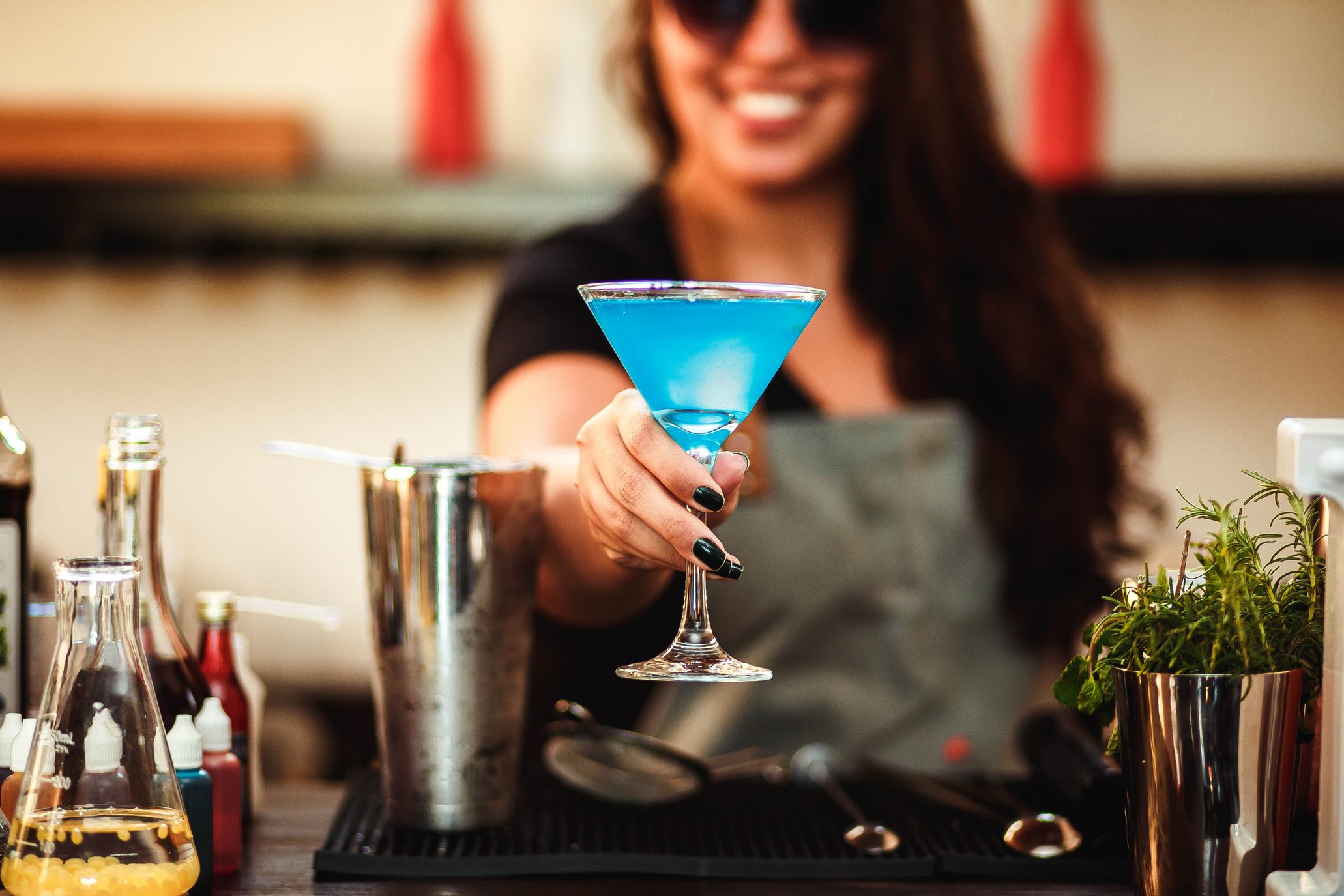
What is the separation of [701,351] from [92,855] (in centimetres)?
49

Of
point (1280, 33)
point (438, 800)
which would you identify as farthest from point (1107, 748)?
point (1280, 33)

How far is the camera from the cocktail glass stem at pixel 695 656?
84 centimetres

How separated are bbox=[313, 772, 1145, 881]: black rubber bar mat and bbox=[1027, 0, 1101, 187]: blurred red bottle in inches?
76.6

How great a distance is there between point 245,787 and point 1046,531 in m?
1.22

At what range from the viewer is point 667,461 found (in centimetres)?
87

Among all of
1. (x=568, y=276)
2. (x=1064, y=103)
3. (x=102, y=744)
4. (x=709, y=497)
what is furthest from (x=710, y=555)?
(x=1064, y=103)

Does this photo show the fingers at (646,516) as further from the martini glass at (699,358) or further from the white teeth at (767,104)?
the white teeth at (767,104)

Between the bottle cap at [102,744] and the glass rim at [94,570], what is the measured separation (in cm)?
8

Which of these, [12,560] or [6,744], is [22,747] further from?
[12,560]

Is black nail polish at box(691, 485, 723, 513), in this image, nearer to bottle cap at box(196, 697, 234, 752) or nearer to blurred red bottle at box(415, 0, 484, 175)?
bottle cap at box(196, 697, 234, 752)

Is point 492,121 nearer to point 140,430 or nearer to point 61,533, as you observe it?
point 61,533

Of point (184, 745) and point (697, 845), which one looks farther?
point (697, 845)

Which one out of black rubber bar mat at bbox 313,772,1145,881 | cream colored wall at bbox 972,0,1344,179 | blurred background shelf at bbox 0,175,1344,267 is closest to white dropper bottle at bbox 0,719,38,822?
black rubber bar mat at bbox 313,772,1145,881

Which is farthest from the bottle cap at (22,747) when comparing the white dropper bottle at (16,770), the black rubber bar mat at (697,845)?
the black rubber bar mat at (697,845)
